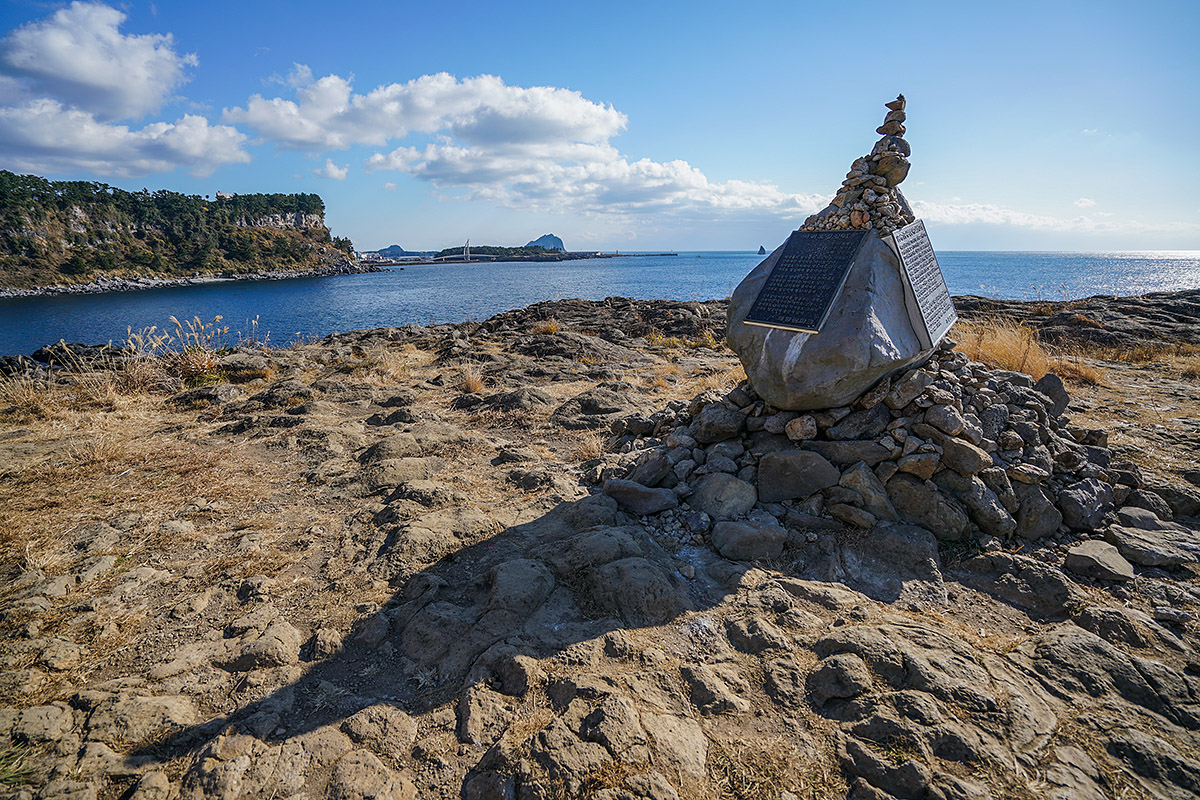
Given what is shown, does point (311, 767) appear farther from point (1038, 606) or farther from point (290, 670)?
point (1038, 606)

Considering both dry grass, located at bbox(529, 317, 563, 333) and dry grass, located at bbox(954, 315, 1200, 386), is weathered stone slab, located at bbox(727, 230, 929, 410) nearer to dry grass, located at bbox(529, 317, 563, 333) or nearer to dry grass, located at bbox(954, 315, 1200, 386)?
dry grass, located at bbox(954, 315, 1200, 386)

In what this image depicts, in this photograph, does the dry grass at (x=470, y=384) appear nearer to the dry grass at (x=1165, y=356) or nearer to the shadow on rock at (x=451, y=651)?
the shadow on rock at (x=451, y=651)

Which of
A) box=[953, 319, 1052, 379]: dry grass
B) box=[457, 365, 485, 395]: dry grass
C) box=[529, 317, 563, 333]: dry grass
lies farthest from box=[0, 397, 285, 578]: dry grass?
box=[529, 317, 563, 333]: dry grass

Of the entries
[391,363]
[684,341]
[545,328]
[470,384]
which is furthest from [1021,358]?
[545,328]

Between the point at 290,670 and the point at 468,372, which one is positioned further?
the point at 468,372

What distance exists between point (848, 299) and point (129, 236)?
109689 mm

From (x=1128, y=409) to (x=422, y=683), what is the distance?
32.5 ft

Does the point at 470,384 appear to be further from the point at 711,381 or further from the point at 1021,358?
the point at 1021,358

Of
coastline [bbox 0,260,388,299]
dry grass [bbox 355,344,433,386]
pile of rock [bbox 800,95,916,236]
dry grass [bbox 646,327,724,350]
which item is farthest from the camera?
coastline [bbox 0,260,388,299]

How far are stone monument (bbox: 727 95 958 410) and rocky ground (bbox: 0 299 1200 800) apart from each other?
0.43 metres

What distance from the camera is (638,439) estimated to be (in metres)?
6.66

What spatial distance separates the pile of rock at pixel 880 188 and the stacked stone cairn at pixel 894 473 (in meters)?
1.60

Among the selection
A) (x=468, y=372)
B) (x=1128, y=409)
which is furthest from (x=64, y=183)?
(x=1128, y=409)

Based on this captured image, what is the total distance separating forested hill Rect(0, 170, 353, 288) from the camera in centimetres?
6492
